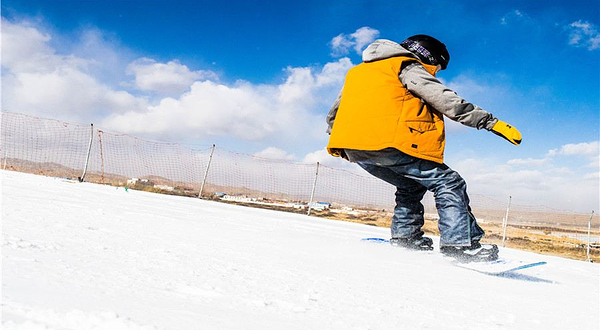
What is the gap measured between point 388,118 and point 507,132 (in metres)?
0.67

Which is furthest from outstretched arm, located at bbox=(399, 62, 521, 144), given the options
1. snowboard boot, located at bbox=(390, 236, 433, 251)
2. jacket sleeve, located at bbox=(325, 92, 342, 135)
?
snowboard boot, located at bbox=(390, 236, 433, 251)

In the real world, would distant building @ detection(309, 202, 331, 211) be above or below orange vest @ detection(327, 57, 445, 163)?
below

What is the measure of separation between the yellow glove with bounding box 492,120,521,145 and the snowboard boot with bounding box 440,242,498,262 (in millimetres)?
593

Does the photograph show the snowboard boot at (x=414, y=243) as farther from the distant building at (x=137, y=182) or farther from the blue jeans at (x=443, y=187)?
the distant building at (x=137, y=182)

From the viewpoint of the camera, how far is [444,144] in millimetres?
2221

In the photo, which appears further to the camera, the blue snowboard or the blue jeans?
the blue jeans

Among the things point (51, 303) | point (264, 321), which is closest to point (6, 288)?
point (51, 303)

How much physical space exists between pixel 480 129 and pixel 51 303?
219cm

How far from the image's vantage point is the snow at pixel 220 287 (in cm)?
61

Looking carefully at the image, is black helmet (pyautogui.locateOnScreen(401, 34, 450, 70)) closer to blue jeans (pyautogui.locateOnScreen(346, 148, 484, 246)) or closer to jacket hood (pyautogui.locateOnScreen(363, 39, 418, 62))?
jacket hood (pyautogui.locateOnScreen(363, 39, 418, 62))

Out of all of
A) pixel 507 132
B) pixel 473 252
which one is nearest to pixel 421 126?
pixel 507 132

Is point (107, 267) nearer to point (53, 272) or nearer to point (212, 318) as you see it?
point (53, 272)

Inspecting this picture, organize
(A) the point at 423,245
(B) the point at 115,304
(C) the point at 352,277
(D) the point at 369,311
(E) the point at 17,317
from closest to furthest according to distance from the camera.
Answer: (E) the point at 17,317 → (B) the point at 115,304 → (D) the point at 369,311 → (C) the point at 352,277 → (A) the point at 423,245

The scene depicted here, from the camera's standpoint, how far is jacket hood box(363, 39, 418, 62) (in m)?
2.32
